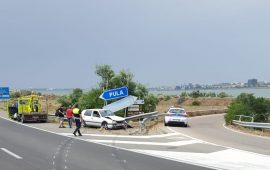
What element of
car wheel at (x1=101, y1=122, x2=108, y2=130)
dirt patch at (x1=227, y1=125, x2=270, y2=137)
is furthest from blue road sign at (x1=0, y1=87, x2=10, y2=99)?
dirt patch at (x1=227, y1=125, x2=270, y2=137)

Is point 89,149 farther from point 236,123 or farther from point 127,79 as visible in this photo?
point 127,79

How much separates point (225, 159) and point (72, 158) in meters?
5.10

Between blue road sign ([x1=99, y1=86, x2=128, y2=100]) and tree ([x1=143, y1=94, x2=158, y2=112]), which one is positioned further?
tree ([x1=143, y1=94, x2=158, y2=112])

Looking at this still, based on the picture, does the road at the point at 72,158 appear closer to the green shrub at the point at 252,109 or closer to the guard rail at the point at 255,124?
the guard rail at the point at 255,124

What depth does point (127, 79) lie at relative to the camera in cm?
4891

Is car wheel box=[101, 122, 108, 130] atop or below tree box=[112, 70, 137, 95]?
below

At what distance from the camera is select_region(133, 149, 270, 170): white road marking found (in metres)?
14.0

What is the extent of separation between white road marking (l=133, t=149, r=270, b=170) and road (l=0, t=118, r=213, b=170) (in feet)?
2.28

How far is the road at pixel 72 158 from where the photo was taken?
537 inches

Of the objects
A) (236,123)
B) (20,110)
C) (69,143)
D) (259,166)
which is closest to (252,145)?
(259,166)

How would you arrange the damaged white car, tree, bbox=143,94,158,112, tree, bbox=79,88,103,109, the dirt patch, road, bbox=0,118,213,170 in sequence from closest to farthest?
1. road, bbox=0,118,213,170
2. the dirt patch
3. the damaged white car
4. tree, bbox=79,88,103,109
5. tree, bbox=143,94,158,112

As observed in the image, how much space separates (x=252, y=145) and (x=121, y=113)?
69.2 ft

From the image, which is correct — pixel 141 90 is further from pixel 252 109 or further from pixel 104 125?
pixel 104 125

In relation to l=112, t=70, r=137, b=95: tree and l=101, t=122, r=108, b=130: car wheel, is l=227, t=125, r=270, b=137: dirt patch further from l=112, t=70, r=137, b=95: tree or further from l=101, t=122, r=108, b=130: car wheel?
l=112, t=70, r=137, b=95: tree
